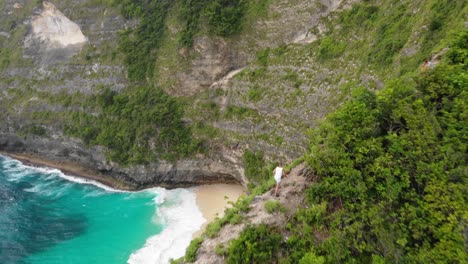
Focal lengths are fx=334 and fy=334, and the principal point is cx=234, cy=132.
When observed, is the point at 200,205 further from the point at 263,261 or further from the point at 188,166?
the point at 263,261

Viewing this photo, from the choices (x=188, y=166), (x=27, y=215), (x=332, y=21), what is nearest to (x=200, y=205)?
(x=188, y=166)

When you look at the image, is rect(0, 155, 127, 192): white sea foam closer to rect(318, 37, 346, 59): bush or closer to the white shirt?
rect(318, 37, 346, 59): bush

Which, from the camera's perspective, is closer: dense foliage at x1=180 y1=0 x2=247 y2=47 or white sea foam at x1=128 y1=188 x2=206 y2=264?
white sea foam at x1=128 y1=188 x2=206 y2=264

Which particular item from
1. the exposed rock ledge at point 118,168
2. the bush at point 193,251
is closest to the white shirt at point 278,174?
the bush at point 193,251

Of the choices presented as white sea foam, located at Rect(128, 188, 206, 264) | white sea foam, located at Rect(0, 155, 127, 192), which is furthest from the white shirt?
white sea foam, located at Rect(0, 155, 127, 192)

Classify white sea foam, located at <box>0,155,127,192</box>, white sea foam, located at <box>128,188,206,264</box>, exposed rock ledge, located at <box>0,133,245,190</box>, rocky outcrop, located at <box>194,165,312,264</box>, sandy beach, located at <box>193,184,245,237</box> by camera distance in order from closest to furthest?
1. rocky outcrop, located at <box>194,165,312,264</box>
2. white sea foam, located at <box>128,188,206,264</box>
3. sandy beach, located at <box>193,184,245,237</box>
4. exposed rock ledge, located at <box>0,133,245,190</box>
5. white sea foam, located at <box>0,155,127,192</box>

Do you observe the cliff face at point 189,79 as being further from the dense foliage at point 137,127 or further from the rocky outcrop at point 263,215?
the rocky outcrop at point 263,215

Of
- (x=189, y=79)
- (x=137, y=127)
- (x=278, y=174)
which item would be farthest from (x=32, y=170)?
(x=278, y=174)
